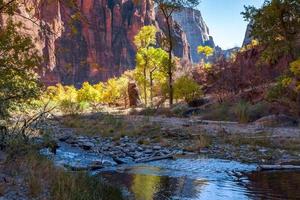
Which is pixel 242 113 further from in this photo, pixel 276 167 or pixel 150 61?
pixel 150 61

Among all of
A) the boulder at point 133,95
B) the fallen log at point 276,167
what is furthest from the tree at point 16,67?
the boulder at point 133,95

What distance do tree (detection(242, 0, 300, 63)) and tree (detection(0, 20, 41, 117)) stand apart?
13.5 m

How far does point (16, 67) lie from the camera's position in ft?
31.3

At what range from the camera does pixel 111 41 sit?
447 ft

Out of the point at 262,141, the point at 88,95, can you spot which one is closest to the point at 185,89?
the point at 262,141

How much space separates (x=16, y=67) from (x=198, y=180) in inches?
190

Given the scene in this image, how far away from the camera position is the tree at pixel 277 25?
19.9 m

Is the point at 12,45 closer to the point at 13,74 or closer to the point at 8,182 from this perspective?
the point at 13,74

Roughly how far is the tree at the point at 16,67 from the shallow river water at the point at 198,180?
8.20ft

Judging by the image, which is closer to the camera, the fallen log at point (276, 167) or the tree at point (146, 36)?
the fallen log at point (276, 167)

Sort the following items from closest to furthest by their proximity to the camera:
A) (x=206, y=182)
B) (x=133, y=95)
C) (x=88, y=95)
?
(x=206, y=182) < (x=133, y=95) < (x=88, y=95)

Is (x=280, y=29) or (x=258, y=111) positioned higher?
(x=280, y=29)

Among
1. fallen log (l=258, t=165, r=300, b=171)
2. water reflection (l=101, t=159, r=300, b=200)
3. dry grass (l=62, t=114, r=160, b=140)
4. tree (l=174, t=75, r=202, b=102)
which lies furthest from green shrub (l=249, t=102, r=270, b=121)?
tree (l=174, t=75, r=202, b=102)

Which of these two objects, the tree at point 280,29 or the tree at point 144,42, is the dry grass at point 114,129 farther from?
the tree at point 144,42
